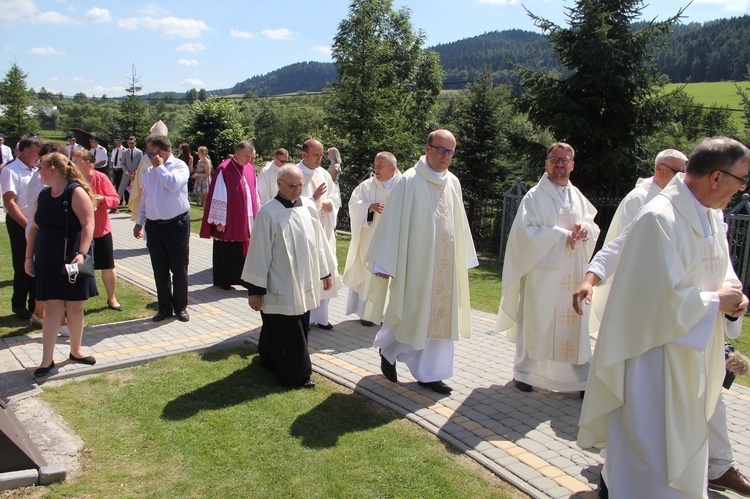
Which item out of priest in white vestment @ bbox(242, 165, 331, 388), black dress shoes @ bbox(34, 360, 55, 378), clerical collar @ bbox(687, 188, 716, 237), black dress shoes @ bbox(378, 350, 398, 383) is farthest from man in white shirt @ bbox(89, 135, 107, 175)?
clerical collar @ bbox(687, 188, 716, 237)

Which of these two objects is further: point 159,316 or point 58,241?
point 159,316

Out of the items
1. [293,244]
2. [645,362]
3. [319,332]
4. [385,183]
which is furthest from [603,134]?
[645,362]

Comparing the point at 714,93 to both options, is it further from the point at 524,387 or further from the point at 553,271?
the point at 524,387

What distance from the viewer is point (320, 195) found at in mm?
7551

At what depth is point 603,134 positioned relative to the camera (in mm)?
15117

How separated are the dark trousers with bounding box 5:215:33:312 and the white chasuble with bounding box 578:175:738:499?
6.76 m

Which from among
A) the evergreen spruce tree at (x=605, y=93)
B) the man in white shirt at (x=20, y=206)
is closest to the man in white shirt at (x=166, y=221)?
the man in white shirt at (x=20, y=206)

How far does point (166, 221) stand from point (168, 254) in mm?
A: 409

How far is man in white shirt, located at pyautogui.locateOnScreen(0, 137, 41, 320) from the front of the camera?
7.32 meters

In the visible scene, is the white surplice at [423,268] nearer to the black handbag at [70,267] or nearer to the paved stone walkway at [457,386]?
the paved stone walkway at [457,386]

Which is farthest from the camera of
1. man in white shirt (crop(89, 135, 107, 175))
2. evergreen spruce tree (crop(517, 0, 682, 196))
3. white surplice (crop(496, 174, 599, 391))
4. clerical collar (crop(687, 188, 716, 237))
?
man in white shirt (crop(89, 135, 107, 175))

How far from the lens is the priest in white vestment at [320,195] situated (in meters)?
7.53

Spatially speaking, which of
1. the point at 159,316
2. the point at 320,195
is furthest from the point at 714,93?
the point at 159,316

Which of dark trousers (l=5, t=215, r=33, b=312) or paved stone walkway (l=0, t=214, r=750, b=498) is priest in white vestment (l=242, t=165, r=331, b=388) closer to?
paved stone walkway (l=0, t=214, r=750, b=498)
